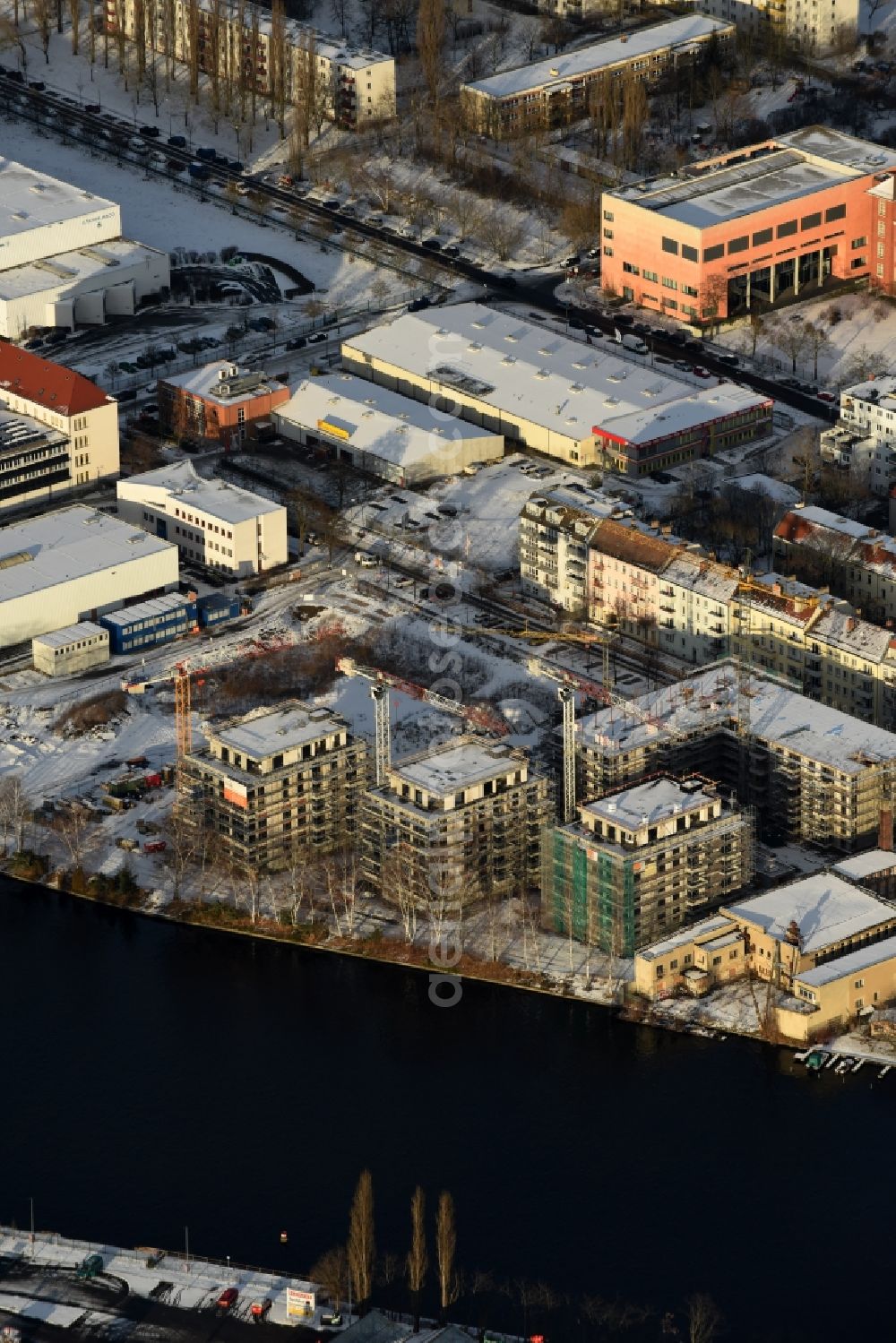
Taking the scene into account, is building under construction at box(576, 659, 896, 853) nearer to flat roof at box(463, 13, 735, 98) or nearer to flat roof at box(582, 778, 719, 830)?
flat roof at box(582, 778, 719, 830)

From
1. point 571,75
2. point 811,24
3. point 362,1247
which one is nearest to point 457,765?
point 362,1247

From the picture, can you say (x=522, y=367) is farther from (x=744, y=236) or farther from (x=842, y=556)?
(x=842, y=556)

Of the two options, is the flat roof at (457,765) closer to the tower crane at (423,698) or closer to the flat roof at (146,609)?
the tower crane at (423,698)

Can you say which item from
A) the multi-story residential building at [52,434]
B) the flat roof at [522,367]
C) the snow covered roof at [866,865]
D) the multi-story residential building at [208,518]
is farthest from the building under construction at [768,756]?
the multi-story residential building at [52,434]

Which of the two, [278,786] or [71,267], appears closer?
[278,786]

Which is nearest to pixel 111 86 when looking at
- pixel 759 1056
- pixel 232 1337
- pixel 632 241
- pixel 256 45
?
pixel 256 45
